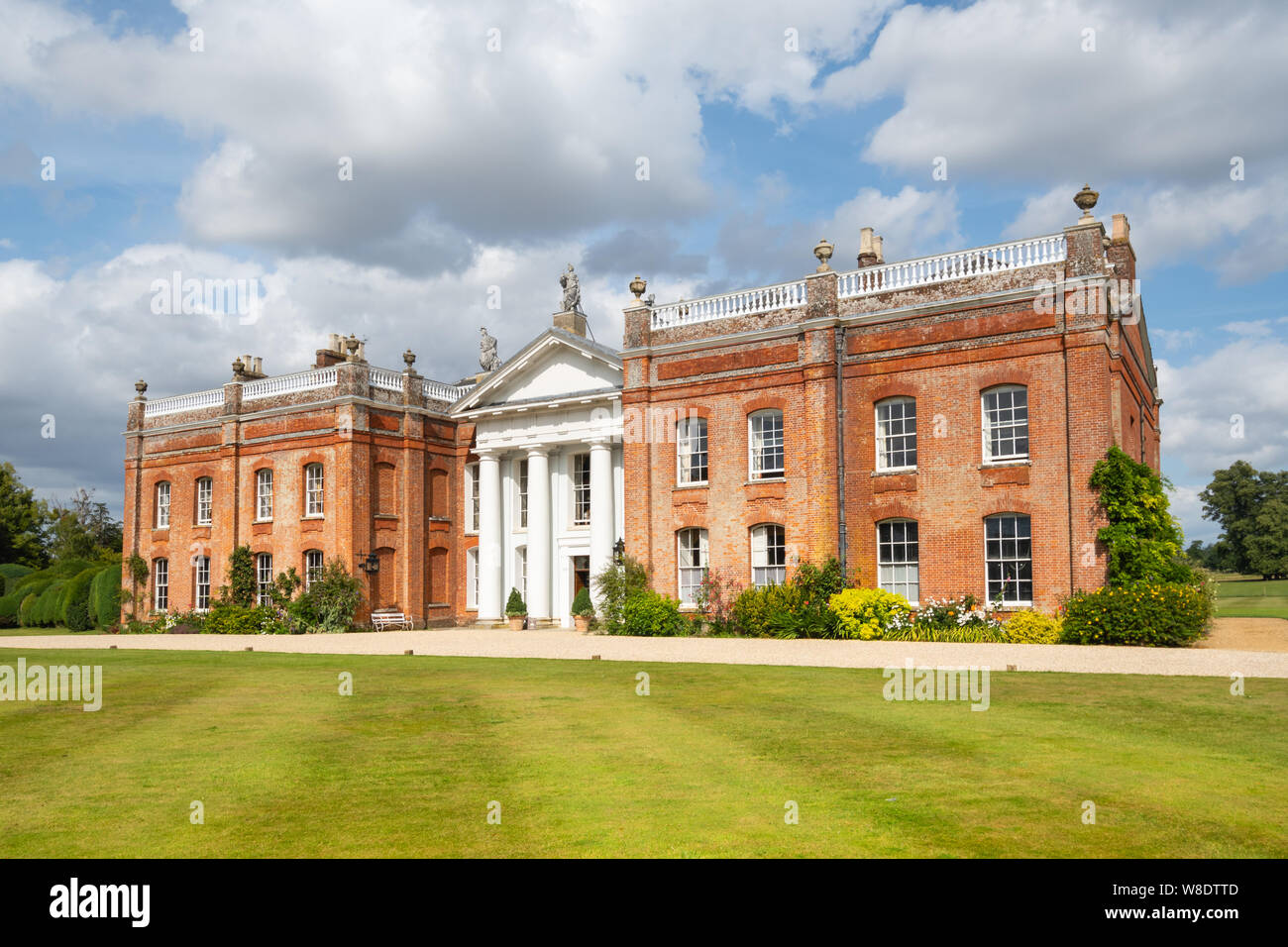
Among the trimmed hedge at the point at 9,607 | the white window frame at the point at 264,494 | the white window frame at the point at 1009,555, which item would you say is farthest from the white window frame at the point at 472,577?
the trimmed hedge at the point at 9,607

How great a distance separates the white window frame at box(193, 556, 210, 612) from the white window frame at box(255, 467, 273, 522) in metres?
3.03

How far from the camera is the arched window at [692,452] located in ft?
90.8

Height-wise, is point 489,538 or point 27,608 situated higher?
point 489,538

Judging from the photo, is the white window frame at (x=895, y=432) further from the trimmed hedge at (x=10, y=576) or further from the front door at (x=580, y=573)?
the trimmed hedge at (x=10, y=576)

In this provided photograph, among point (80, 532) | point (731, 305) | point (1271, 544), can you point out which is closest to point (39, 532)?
point (80, 532)

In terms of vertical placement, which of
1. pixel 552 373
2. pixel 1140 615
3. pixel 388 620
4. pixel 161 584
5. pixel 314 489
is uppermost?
pixel 552 373

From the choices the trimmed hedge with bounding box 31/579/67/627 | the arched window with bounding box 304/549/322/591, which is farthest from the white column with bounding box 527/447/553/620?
the trimmed hedge with bounding box 31/579/67/627

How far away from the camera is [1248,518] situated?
262 feet

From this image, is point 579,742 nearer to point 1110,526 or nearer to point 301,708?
point 301,708

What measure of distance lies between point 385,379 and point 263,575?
8072 mm

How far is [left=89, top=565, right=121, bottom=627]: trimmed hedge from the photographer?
123 ft

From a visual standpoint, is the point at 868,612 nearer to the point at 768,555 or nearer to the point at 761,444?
the point at 768,555

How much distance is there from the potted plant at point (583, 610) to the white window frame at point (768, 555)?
5144 millimetres

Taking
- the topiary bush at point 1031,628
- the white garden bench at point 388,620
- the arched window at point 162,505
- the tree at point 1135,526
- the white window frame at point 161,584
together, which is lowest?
the white garden bench at point 388,620
